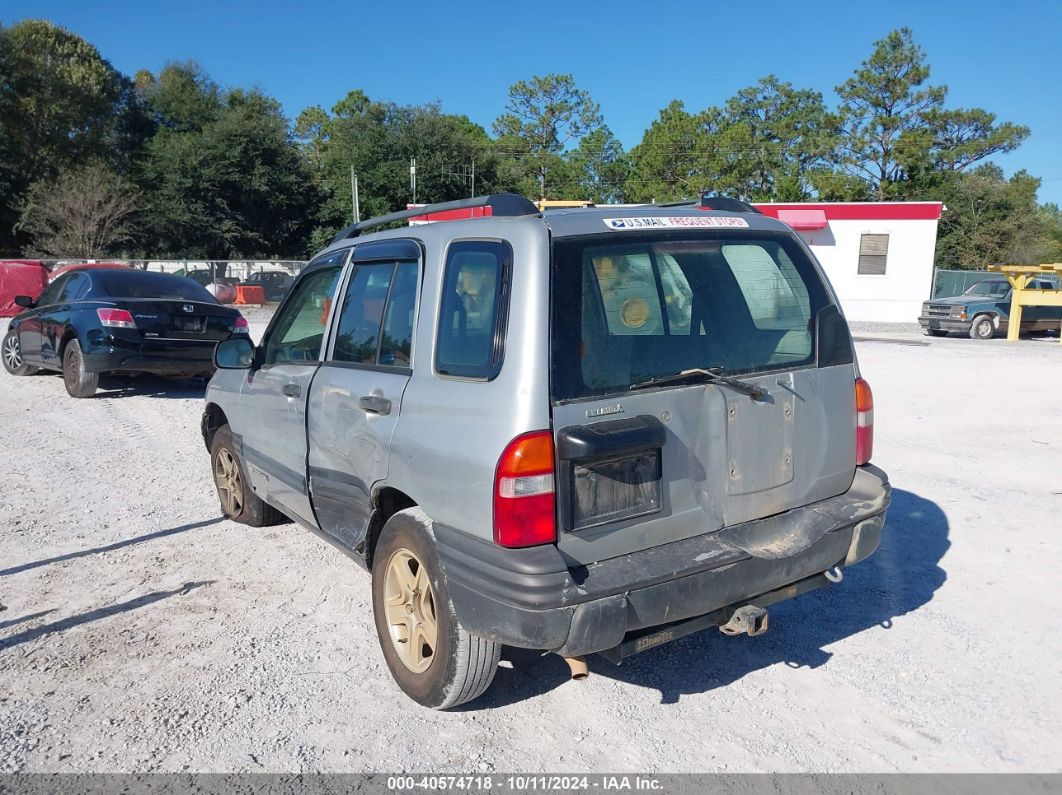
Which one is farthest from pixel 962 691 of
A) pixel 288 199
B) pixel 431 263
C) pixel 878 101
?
pixel 878 101

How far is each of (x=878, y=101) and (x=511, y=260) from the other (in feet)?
192

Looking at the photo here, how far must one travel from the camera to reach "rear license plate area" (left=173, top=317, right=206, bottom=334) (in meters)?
9.99

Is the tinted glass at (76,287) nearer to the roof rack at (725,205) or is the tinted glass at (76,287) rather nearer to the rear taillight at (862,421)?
the roof rack at (725,205)

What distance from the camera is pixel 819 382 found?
360cm

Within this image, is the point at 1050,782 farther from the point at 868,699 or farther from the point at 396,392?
the point at 396,392

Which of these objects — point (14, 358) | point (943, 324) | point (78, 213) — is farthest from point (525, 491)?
point (78, 213)

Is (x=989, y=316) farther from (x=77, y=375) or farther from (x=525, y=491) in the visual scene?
(x=525, y=491)

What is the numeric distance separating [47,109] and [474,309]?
51.7 m

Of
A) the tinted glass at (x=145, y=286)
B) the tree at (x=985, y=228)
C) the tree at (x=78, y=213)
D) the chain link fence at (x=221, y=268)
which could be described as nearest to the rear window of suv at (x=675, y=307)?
the tinted glass at (x=145, y=286)

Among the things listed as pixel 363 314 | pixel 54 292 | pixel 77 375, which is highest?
pixel 363 314

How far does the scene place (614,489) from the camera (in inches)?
118

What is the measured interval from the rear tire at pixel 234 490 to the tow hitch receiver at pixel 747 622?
3.24m

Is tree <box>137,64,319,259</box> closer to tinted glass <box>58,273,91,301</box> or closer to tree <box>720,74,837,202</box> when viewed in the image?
tree <box>720,74,837,202</box>

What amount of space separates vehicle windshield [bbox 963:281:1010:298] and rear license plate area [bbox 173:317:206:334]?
19.7 metres
